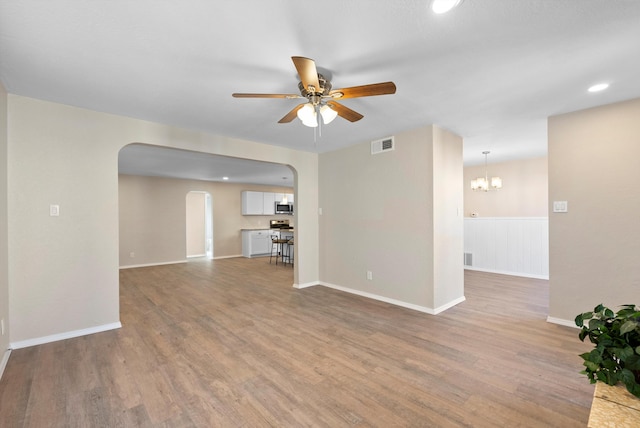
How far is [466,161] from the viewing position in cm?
602

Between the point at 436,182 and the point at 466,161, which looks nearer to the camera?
the point at 436,182

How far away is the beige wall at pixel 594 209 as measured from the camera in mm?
2752

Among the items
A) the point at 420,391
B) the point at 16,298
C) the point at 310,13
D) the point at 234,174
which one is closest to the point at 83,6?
the point at 310,13

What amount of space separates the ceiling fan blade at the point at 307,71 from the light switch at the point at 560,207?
3.11 m

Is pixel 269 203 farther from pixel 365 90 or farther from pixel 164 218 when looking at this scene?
pixel 365 90

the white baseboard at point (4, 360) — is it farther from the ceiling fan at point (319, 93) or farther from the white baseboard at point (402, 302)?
the white baseboard at point (402, 302)

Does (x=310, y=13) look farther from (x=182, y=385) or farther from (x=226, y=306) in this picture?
(x=226, y=306)

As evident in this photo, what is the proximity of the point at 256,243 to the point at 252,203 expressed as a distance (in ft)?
4.42

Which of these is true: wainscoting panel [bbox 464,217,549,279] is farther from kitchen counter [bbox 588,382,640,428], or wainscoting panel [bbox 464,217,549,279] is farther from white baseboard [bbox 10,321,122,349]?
white baseboard [bbox 10,321,122,349]

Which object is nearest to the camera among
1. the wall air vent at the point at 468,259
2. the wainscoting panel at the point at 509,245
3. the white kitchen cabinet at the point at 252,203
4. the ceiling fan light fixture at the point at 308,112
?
the ceiling fan light fixture at the point at 308,112

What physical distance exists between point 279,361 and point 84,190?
2.73m

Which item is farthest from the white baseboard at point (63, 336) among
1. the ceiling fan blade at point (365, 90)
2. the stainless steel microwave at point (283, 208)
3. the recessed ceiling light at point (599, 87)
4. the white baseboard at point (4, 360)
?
the stainless steel microwave at point (283, 208)

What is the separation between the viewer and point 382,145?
4.09 m

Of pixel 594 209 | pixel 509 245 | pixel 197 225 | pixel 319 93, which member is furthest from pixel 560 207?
pixel 197 225
